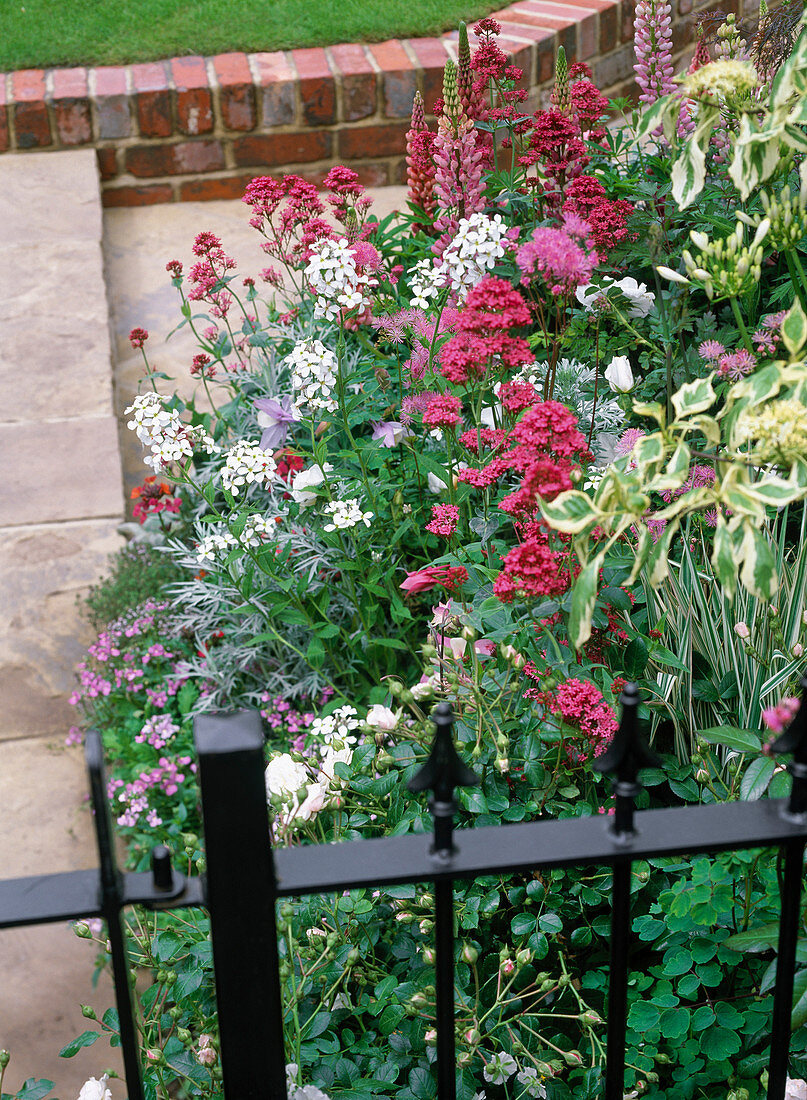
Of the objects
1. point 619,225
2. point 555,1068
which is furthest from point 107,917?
point 619,225

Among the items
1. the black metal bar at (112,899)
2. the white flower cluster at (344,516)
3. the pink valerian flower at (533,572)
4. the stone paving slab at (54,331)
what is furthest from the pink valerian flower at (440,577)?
the stone paving slab at (54,331)

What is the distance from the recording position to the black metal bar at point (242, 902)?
2.72 feet

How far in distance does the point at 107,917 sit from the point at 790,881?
1.87ft

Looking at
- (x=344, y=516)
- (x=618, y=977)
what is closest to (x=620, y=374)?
(x=344, y=516)

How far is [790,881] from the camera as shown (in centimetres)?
97

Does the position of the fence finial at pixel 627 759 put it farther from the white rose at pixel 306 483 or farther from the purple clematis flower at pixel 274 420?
the purple clematis flower at pixel 274 420

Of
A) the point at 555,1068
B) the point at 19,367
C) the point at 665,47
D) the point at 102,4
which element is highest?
the point at 102,4

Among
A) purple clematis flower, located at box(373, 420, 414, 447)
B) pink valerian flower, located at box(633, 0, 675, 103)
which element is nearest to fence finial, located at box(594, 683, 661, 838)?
purple clematis flower, located at box(373, 420, 414, 447)

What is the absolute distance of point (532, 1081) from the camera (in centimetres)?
137

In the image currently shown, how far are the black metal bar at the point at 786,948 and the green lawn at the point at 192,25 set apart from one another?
5084 mm

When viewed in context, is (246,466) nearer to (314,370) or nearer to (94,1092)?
(314,370)

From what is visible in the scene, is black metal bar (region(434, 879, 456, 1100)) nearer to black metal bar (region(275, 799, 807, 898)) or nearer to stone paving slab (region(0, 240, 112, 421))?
black metal bar (region(275, 799, 807, 898))

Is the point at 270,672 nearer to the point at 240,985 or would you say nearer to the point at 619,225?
the point at 619,225

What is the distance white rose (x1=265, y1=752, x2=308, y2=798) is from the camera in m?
1.59
